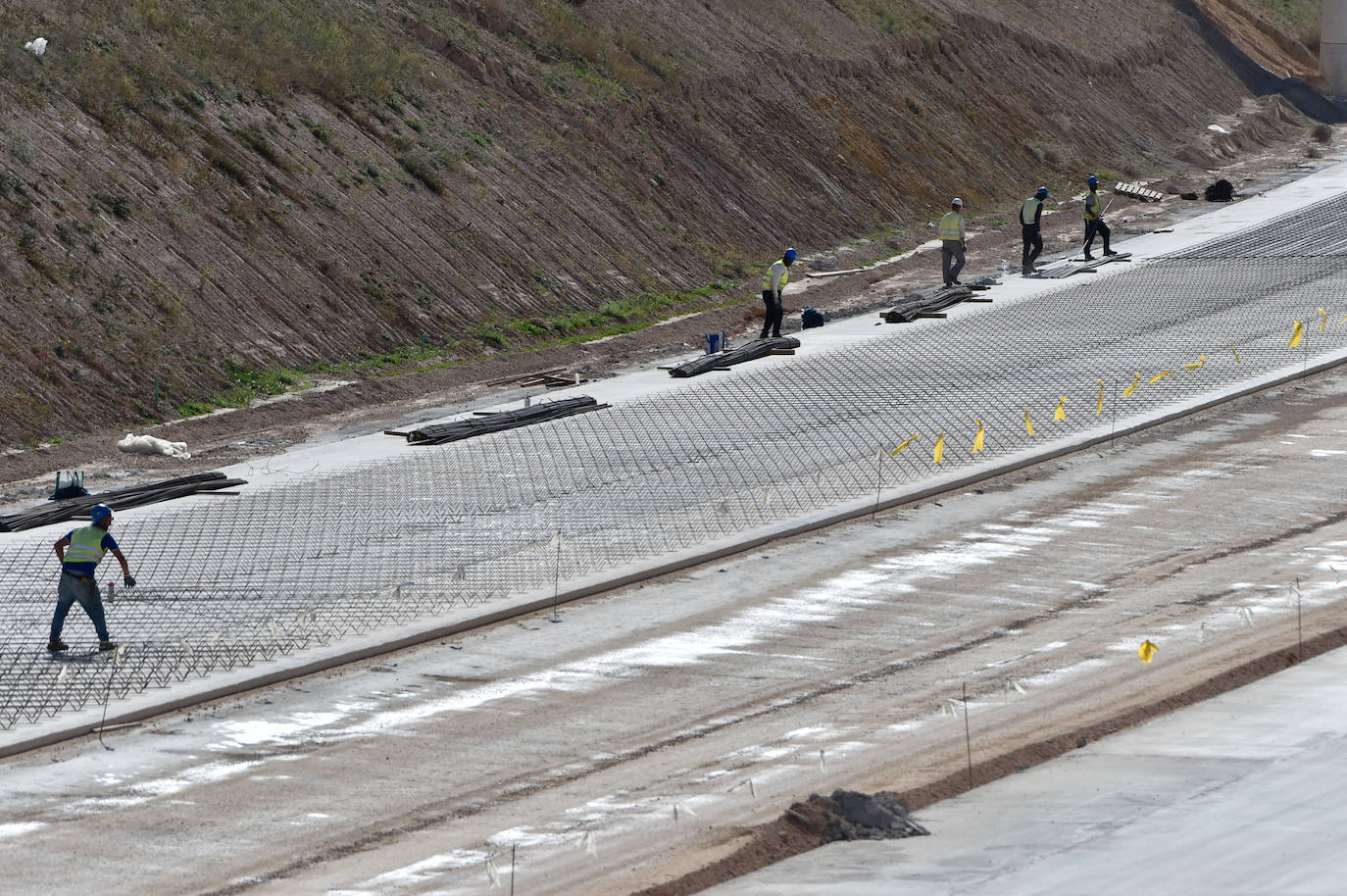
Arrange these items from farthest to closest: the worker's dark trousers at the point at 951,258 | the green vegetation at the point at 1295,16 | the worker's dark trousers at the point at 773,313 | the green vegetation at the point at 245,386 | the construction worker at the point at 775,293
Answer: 1. the green vegetation at the point at 1295,16
2. the worker's dark trousers at the point at 951,258
3. the worker's dark trousers at the point at 773,313
4. the construction worker at the point at 775,293
5. the green vegetation at the point at 245,386

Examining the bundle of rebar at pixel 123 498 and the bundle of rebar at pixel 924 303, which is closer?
the bundle of rebar at pixel 123 498

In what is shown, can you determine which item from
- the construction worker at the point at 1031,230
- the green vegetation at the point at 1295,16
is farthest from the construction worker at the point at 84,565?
the green vegetation at the point at 1295,16

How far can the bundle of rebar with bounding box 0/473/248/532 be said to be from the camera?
56.2 ft

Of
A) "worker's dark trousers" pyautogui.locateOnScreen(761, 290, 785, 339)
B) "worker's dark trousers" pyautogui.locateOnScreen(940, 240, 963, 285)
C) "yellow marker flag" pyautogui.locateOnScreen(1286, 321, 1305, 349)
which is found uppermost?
"worker's dark trousers" pyautogui.locateOnScreen(940, 240, 963, 285)

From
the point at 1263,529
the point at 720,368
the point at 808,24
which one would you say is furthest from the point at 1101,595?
the point at 808,24

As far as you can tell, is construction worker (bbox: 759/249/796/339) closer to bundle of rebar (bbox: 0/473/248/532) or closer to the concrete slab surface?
bundle of rebar (bbox: 0/473/248/532)

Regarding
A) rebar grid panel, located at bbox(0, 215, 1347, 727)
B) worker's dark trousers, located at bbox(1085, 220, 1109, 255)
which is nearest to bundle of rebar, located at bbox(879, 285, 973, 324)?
rebar grid panel, located at bbox(0, 215, 1347, 727)

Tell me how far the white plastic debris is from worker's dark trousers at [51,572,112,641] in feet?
22.4

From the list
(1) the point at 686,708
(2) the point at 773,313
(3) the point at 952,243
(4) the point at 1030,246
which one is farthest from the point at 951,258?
(1) the point at 686,708

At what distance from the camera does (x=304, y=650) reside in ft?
44.7

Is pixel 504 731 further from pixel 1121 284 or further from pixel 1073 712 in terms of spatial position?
pixel 1121 284

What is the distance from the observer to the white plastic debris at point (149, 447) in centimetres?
2017

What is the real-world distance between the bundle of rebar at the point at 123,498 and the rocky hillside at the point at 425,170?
252 cm

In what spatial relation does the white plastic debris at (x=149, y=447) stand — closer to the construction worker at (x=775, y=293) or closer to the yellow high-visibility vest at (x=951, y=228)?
the construction worker at (x=775, y=293)
